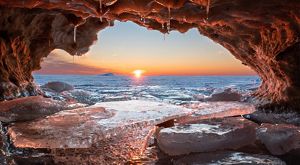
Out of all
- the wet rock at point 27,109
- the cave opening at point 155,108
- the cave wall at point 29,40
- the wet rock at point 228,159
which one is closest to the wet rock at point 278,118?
the cave opening at point 155,108

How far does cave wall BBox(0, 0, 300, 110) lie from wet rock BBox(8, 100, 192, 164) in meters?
2.47

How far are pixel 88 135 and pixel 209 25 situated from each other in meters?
5.41

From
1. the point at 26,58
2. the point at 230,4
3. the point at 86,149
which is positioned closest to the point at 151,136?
the point at 86,149

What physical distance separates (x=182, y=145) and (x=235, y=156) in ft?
2.51

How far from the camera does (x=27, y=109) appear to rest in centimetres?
649

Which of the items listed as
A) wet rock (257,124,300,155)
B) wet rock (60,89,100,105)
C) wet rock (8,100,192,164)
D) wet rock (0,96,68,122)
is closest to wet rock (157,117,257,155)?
wet rock (257,124,300,155)

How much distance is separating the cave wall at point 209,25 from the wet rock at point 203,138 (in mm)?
2714

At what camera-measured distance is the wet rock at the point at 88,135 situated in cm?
393

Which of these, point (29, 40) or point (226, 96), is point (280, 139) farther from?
point (29, 40)

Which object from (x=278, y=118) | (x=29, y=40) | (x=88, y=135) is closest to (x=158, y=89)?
(x=29, y=40)

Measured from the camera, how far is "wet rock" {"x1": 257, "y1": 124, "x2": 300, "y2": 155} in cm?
411

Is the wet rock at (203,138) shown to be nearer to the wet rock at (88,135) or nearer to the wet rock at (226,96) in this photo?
the wet rock at (88,135)

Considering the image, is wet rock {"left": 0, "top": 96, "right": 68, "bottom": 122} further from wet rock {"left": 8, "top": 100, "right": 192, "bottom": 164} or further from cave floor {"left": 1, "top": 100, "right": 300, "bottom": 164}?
cave floor {"left": 1, "top": 100, "right": 300, "bottom": 164}

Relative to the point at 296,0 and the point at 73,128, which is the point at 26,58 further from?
the point at 296,0
